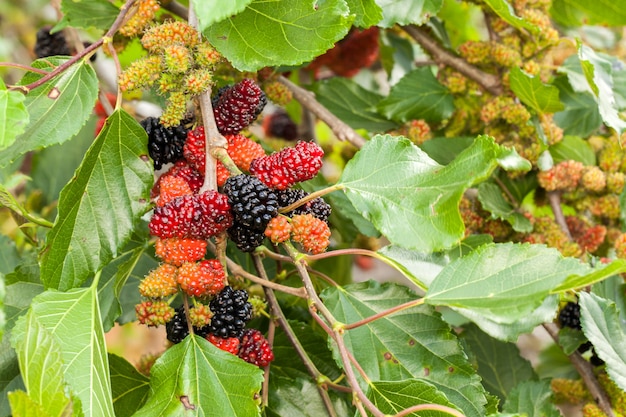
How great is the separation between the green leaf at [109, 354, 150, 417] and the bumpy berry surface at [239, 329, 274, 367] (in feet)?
0.45

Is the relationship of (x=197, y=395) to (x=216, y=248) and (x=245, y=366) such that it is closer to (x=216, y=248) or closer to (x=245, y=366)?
(x=245, y=366)

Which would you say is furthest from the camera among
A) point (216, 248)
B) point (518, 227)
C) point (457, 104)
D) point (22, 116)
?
point (457, 104)

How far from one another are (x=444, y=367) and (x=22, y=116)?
50cm

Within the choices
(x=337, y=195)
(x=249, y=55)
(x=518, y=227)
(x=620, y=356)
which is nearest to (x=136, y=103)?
(x=337, y=195)

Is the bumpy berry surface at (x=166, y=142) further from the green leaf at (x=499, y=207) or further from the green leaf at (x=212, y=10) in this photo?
the green leaf at (x=499, y=207)

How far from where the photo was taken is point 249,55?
0.70 meters

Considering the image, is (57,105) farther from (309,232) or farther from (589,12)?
(589,12)

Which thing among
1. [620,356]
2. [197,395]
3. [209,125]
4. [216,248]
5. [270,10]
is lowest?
[620,356]

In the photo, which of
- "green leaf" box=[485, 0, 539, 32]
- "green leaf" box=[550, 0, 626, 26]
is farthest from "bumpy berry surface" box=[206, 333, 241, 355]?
"green leaf" box=[550, 0, 626, 26]

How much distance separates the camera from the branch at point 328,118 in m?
1.01

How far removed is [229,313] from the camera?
692 mm

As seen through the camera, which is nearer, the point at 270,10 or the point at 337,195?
the point at 270,10

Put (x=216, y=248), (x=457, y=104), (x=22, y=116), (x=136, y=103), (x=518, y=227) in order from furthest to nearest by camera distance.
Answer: (x=136, y=103) → (x=457, y=104) → (x=518, y=227) → (x=216, y=248) → (x=22, y=116)

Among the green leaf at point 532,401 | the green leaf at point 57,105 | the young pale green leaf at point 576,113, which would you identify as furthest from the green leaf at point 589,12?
the green leaf at point 57,105
